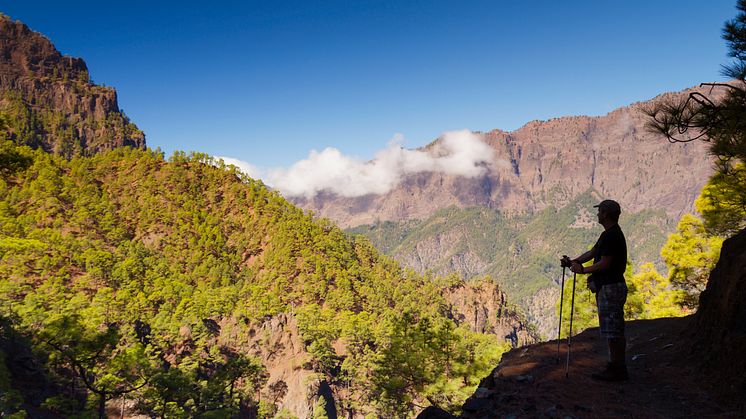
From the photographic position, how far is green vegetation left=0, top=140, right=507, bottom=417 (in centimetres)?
2817

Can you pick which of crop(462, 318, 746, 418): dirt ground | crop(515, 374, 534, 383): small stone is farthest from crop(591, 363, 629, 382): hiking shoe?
crop(515, 374, 534, 383): small stone

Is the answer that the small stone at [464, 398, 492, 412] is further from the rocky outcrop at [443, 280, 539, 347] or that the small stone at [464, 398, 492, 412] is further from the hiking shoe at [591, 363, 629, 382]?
the rocky outcrop at [443, 280, 539, 347]

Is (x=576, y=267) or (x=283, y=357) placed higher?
(x=576, y=267)

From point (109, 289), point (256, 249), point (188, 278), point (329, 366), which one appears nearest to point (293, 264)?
point (256, 249)

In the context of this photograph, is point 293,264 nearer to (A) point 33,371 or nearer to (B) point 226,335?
(B) point 226,335

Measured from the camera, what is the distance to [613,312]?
6914mm

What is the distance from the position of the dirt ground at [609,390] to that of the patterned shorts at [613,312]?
3.38 feet

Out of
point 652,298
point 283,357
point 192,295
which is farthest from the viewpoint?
point 192,295

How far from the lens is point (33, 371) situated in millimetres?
37781

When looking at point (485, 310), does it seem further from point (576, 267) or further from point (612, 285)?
point (612, 285)

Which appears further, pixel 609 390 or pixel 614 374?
pixel 614 374

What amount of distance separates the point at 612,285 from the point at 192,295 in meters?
69.2

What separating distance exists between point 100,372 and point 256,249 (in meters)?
47.2

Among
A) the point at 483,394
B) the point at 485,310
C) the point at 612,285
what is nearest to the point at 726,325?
the point at 612,285
